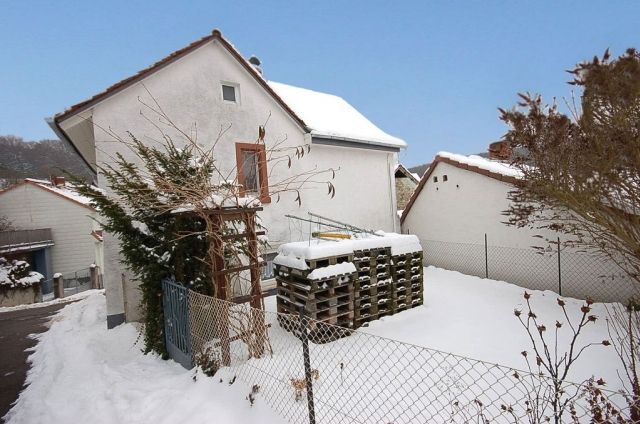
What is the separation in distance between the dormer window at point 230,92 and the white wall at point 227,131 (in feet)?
0.45

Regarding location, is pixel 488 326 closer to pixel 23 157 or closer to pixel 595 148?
pixel 595 148

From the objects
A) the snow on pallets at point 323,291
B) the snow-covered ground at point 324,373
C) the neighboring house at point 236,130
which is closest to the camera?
the snow-covered ground at point 324,373

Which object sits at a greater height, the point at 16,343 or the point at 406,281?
the point at 406,281

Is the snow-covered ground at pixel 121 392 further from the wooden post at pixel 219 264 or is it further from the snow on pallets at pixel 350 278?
the snow on pallets at pixel 350 278

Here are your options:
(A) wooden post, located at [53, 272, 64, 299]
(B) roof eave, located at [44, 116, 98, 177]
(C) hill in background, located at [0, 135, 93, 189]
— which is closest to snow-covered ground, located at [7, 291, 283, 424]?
(B) roof eave, located at [44, 116, 98, 177]

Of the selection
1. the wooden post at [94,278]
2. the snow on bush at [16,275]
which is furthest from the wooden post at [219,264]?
the snow on bush at [16,275]

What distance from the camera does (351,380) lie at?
13.7ft

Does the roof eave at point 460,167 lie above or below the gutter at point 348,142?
below

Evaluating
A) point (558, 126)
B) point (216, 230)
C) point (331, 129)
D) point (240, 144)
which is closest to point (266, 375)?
point (216, 230)

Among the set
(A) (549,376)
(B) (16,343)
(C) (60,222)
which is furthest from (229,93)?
(C) (60,222)

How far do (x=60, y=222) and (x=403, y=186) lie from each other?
76.8 ft

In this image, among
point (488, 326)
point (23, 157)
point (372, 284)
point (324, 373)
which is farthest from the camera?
point (23, 157)

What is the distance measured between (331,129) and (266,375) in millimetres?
8157

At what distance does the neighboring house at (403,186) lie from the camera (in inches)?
712
